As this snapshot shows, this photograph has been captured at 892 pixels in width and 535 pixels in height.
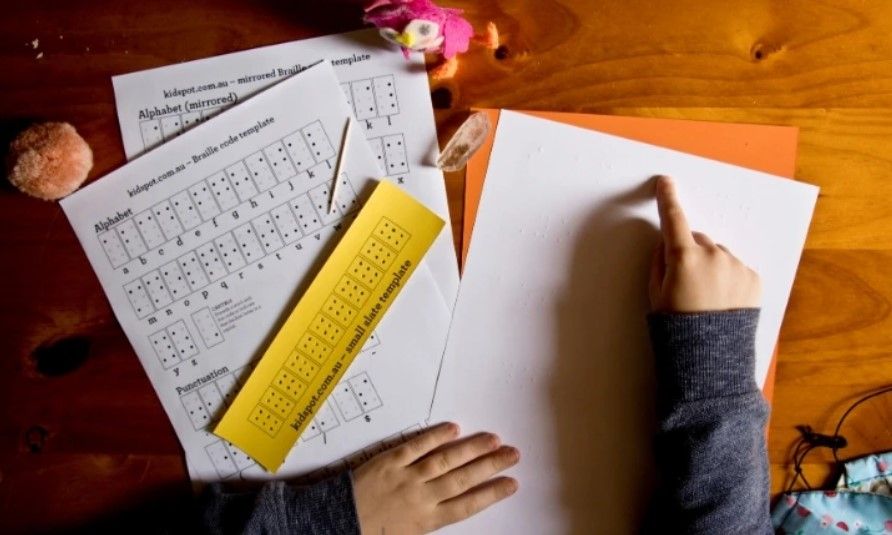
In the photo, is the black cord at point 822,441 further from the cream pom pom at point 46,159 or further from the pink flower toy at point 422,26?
the cream pom pom at point 46,159

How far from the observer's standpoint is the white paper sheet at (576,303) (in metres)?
0.66

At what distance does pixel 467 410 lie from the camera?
68cm

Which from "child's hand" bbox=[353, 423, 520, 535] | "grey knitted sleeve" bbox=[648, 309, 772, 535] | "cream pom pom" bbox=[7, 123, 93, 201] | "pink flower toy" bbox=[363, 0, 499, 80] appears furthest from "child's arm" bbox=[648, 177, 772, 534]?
Answer: "cream pom pom" bbox=[7, 123, 93, 201]

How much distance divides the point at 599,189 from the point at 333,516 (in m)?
0.41

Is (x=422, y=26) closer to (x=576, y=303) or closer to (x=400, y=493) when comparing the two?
(x=576, y=303)

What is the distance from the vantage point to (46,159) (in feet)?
2.11

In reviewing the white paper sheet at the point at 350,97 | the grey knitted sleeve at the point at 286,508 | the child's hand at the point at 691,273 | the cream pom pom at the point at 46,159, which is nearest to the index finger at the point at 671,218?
the child's hand at the point at 691,273

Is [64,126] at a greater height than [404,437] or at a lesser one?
greater

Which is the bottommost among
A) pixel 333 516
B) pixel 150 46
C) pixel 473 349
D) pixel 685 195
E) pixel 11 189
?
pixel 333 516

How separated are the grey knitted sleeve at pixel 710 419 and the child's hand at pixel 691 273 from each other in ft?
0.04

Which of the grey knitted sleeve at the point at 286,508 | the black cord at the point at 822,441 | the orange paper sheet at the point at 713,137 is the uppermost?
the orange paper sheet at the point at 713,137

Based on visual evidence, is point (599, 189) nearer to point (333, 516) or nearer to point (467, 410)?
point (467, 410)

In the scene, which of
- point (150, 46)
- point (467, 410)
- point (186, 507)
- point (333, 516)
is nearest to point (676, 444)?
point (467, 410)

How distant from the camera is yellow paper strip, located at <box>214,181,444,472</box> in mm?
667
